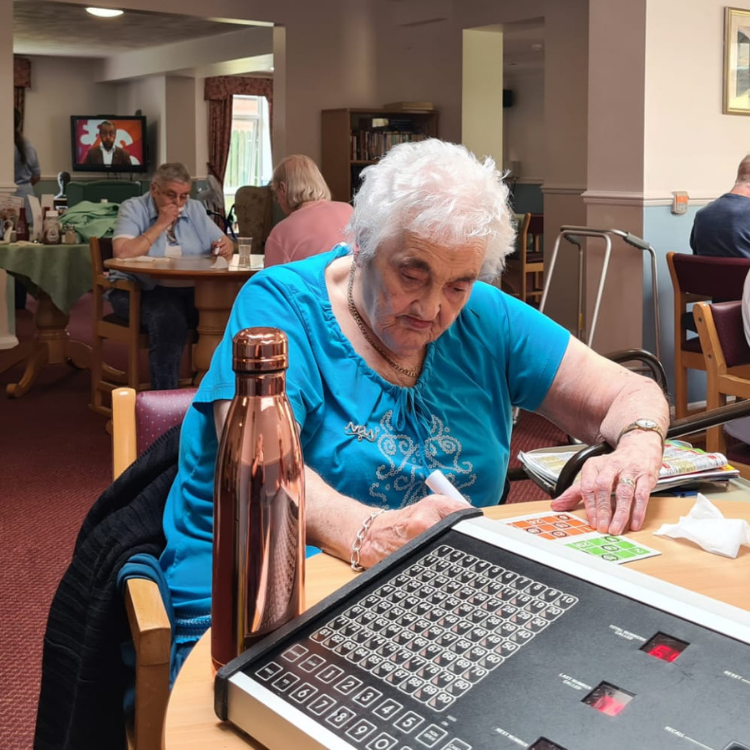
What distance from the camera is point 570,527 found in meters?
1.16

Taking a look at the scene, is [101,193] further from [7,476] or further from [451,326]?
[451,326]

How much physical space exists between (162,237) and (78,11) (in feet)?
20.0

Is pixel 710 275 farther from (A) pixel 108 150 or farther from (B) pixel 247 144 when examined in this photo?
(B) pixel 247 144

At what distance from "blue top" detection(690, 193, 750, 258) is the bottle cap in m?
4.27

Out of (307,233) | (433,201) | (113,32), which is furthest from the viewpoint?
(113,32)

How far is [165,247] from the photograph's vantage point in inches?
200

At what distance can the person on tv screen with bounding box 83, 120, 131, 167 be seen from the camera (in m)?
14.4

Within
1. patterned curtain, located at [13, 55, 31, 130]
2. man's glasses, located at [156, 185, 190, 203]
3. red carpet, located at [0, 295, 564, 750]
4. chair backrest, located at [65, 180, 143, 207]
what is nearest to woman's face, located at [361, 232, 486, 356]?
red carpet, located at [0, 295, 564, 750]

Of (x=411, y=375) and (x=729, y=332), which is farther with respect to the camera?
(x=729, y=332)

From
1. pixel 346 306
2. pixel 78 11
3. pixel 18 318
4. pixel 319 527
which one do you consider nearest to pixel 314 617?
pixel 319 527

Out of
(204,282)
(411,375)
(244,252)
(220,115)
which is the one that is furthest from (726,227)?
(220,115)

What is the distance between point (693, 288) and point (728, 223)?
68 centimetres

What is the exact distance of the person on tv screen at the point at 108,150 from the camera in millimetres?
14352

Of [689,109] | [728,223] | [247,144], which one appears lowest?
[728,223]
